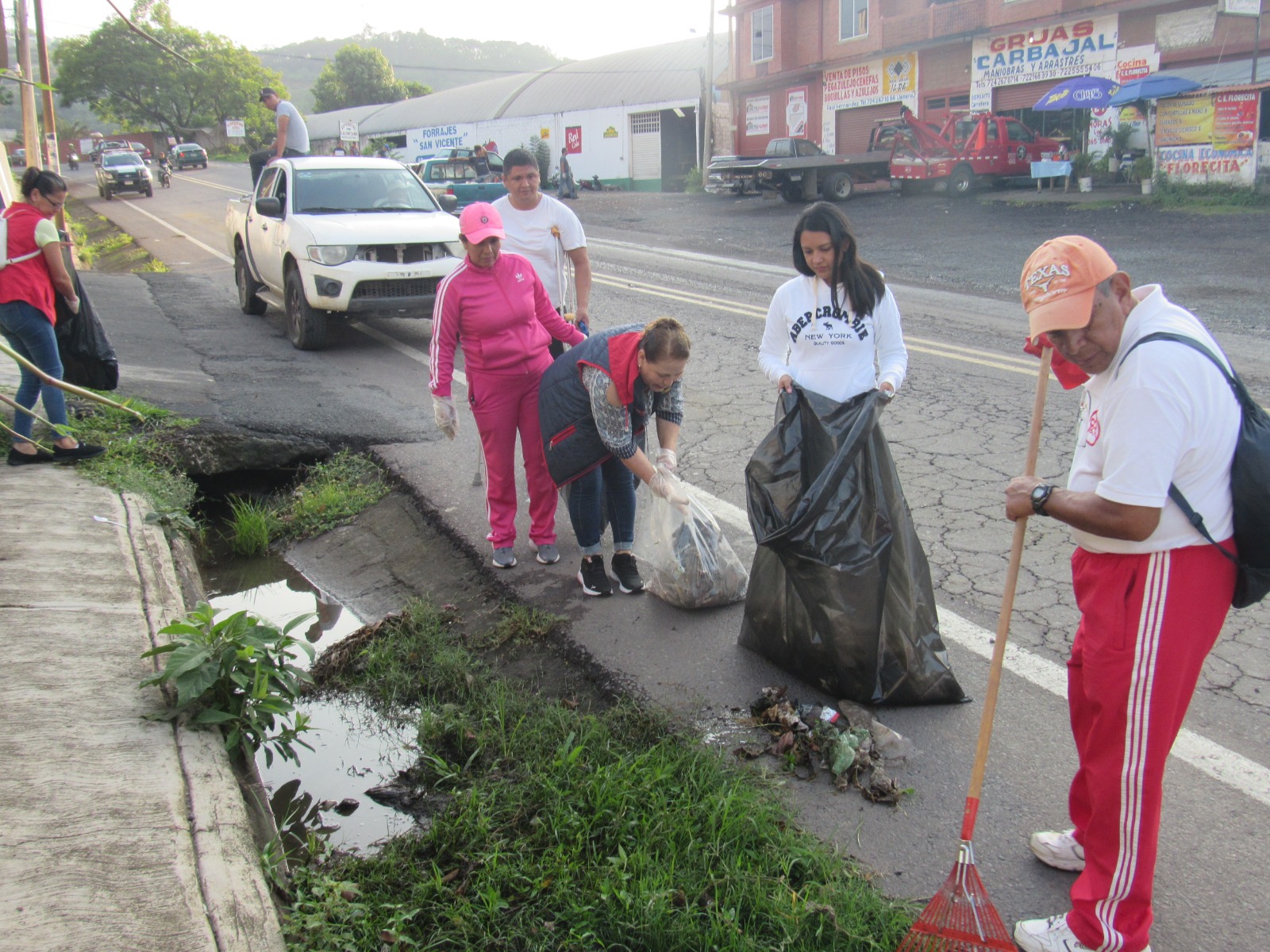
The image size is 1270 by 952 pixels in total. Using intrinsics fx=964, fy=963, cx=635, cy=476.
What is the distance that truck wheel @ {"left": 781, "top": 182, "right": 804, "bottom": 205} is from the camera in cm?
2319

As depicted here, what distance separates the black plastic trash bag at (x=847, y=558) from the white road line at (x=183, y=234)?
1415cm

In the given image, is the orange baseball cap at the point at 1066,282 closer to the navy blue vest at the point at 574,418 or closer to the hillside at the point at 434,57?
the navy blue vest at the point at 574,418

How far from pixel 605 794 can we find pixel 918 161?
73.2ft

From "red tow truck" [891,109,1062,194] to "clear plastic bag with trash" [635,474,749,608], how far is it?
67.7ft

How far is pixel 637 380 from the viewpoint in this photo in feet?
12.7

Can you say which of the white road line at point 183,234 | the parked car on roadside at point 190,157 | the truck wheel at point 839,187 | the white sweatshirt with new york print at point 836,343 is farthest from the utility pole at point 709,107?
the parked car on roadside at point 190,157

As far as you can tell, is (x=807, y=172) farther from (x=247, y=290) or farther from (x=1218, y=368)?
(x=1218, y=368)

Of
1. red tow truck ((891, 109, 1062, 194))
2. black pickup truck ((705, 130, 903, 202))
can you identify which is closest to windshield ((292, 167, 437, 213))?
black pickup truck ((705, 130, 903, 202))

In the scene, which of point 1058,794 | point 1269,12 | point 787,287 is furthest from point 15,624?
point 1269,12

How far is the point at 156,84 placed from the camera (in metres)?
66.6

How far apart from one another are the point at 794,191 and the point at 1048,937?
22561 millimetres

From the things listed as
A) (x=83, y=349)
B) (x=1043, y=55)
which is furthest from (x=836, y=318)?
(x=1043, y=55)

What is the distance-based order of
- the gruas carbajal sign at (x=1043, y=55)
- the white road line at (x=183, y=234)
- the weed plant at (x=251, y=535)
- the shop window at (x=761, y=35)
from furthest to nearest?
the shop window at (x=761, y=35)
the gruas carbajal sign at (x=1043, y=55)
the white road line at (x=183, y=234)
the weed plant at (x=251, y=535)

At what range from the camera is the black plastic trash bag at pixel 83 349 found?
19.6 ft
